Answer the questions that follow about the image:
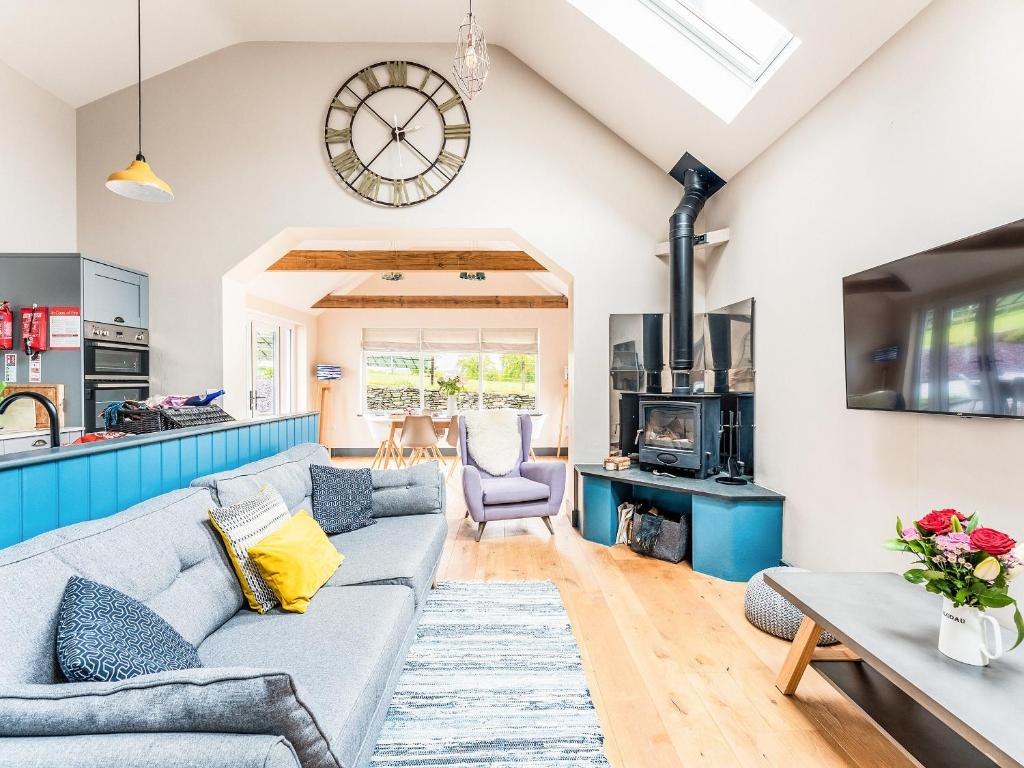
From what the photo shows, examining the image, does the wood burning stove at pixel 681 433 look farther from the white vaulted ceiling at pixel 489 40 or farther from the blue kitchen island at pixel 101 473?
the blue kitchen island at pixel 101 473

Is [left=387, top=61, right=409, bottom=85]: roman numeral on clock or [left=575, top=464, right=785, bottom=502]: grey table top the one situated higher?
[left=387, top=61, right=409, bottom=85]: roman numeral on clock

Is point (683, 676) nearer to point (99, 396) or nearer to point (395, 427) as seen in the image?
point (99, 396)

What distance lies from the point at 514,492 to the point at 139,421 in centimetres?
244

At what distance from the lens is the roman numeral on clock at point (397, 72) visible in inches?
157

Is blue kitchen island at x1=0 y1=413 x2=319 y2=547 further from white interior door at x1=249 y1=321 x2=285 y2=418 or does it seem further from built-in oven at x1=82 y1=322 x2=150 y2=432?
white interior door at x1=249 y1=321 x2=285 y2=418

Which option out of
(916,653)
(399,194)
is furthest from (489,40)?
(916,653)

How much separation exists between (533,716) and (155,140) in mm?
4601

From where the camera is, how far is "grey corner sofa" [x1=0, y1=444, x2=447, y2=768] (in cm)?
87

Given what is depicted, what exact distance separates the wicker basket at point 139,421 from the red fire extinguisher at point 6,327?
160cm

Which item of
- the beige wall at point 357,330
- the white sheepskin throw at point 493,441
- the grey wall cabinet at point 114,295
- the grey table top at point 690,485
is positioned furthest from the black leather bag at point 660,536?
the beige wall at point 357,330

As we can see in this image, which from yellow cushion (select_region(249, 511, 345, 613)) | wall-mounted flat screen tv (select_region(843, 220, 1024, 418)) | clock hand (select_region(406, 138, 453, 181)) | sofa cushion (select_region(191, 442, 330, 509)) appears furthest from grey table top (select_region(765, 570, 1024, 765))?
clock hand (select_region(406, 138, 453, 181))

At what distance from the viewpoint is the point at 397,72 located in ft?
13.1

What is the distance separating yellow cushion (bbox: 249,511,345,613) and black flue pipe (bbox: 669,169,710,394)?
2618 mm

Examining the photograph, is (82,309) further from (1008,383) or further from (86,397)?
(1008,383)
